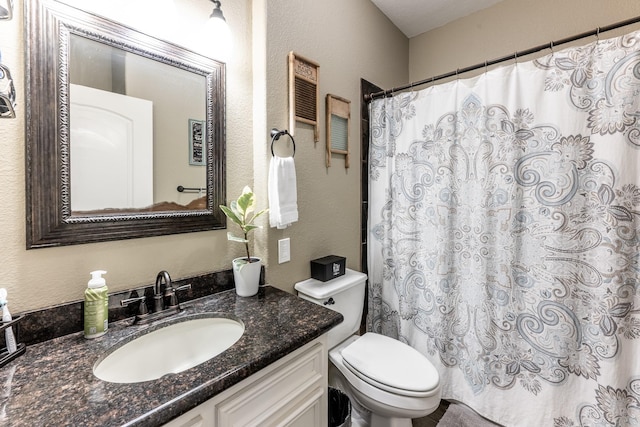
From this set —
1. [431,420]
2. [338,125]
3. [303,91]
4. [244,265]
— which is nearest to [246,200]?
[244,265]

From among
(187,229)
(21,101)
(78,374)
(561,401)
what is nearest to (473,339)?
(561,401)

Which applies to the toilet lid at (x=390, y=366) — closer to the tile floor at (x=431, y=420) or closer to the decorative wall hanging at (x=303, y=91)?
the tile floor at (x=431, y=420)

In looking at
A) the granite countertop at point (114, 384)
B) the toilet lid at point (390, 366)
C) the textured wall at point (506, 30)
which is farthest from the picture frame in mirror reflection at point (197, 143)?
the textured wall at point (506, 30)

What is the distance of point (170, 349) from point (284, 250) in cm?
63

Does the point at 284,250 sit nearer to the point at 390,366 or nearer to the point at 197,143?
the point at 197,143

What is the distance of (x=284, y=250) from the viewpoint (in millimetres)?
1415

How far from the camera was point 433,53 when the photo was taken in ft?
7.83

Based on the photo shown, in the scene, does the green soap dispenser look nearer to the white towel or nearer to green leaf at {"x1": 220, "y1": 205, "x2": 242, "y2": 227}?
green leaf at {"x1": 220, "y1": 205, "x2": 242, "y2": 227}

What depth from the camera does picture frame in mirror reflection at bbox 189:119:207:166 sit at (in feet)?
3.87

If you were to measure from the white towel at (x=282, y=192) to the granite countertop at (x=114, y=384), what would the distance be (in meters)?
0.47

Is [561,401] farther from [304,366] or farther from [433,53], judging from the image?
[433,53]

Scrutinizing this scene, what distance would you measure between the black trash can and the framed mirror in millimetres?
1029

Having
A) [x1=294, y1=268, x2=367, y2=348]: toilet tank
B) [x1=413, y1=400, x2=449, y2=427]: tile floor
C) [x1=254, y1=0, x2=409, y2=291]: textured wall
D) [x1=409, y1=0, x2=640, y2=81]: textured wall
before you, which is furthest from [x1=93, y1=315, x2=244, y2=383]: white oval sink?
[x1=409, y1=0, x2=640, y2=81]: textured wall

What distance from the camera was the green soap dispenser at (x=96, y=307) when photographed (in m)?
0.86
